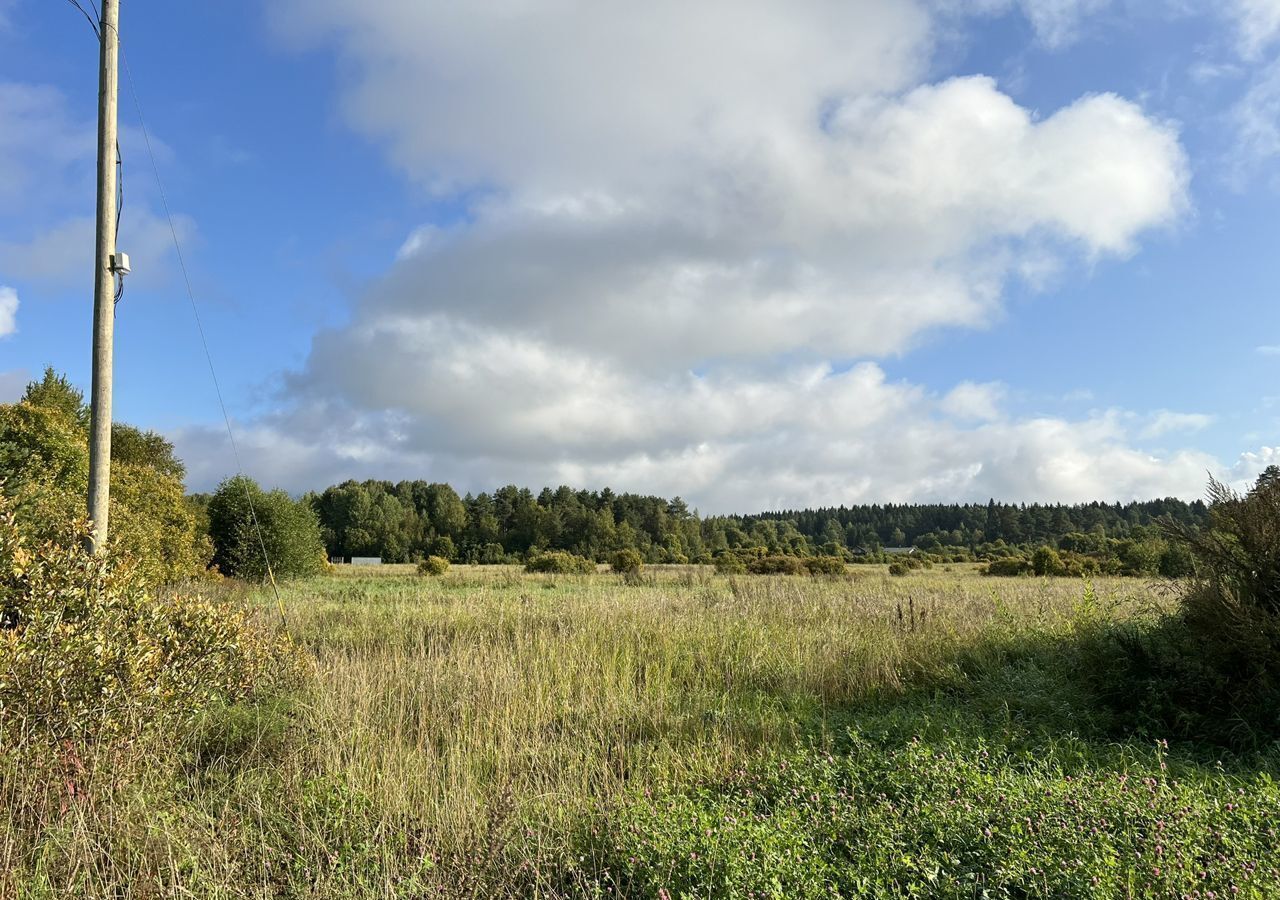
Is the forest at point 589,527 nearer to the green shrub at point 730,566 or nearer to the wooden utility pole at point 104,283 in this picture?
the green shrub at point 730,566

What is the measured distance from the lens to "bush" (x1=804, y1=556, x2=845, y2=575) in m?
33.0

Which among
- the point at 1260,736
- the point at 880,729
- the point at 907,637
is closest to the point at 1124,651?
the point at 1260,736

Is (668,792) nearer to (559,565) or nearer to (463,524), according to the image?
(559,565)

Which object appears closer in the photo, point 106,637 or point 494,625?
point 106,637

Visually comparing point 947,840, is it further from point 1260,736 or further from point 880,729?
point 1260,736

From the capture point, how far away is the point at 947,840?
3766 mm

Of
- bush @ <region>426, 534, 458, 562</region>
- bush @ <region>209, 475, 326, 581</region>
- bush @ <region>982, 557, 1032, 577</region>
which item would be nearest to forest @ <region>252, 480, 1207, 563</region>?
bush @ <region>426, 534, 458, 562</region>

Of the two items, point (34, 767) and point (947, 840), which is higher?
point (34, 767)

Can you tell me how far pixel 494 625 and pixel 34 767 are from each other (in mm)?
6695

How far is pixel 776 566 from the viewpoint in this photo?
35.9m

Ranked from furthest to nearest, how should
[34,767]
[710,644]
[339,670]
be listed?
1. [710,644]
2. [339,670]
3. [34,767]

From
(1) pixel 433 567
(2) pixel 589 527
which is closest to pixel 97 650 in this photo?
(1) pixel 433 567

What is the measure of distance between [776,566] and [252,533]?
78.6 feet

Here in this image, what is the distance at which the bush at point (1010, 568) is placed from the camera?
123ft
